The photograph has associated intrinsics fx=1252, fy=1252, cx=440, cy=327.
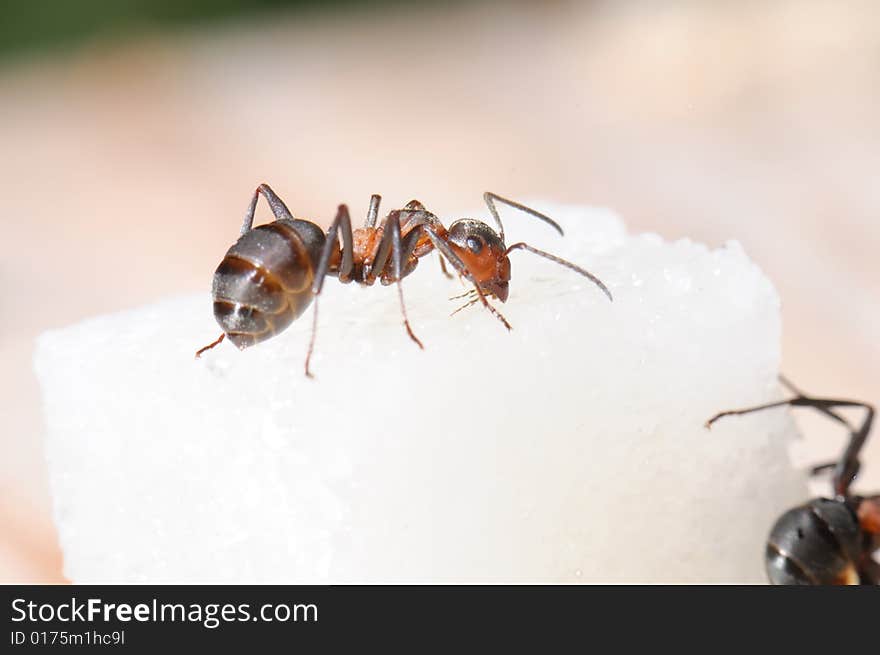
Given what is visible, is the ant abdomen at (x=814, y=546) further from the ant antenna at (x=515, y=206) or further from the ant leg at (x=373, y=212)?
the ant leg at (x=373, y=212)

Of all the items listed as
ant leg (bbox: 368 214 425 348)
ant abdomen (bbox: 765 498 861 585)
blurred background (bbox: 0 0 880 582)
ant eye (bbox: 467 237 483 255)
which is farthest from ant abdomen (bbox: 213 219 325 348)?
blurred background (bbox: 0 0 880 582)

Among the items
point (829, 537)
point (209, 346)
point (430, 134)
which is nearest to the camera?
point (209, 346)

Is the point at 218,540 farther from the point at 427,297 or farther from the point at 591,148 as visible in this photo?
the point at 591,148

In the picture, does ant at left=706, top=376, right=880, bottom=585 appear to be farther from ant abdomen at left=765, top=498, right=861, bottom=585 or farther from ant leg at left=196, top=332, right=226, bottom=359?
ant leg at left=196, top=332, right=226, bottom=359

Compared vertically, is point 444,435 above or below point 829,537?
above

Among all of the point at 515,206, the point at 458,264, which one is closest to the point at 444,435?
the point at 458,264

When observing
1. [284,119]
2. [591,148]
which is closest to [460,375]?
[591,148]

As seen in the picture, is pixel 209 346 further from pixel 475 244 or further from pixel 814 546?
pixel 814 546

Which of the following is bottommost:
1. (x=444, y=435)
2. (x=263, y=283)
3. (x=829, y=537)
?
(x=829, y=537)
